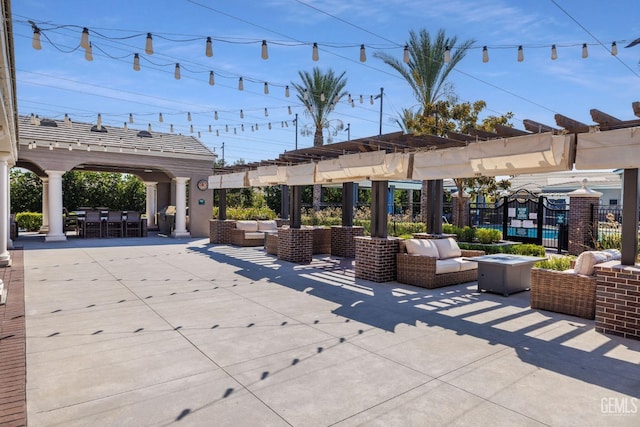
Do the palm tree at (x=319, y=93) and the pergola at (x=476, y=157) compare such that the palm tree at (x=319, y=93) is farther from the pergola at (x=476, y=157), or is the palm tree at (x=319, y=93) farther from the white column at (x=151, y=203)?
the pergola at (x=476, y=157)

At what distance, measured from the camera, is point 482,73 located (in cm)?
1112

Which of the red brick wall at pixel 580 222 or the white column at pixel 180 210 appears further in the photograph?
the white column at pixel 180 210

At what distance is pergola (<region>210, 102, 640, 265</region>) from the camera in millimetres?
5176

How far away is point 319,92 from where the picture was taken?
Answer: 20.9 m

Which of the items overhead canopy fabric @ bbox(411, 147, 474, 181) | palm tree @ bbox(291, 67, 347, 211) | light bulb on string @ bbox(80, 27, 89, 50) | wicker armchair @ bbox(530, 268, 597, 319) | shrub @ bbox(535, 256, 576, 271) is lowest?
wicker armchair @ bbox(530, 268, 597, 319)

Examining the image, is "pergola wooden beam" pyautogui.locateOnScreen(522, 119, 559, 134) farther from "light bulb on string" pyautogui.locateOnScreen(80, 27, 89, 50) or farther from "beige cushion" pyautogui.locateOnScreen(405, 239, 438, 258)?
"light bulb on string" pyautogui.locateOnScreen(80, 27, 89, 50)

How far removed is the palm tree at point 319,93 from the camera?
2094 cm

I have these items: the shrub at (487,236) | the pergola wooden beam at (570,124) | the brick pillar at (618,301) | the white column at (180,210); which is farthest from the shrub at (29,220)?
the brick pillar at (618,301)

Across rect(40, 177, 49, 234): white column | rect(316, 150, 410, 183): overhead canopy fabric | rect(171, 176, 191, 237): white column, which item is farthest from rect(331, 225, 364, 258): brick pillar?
rect(40, 177, 49, 234): white column

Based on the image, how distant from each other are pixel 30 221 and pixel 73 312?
60.9 ft

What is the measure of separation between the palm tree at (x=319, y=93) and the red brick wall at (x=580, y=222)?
11583mm

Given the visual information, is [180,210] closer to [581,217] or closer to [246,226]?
[246,226]

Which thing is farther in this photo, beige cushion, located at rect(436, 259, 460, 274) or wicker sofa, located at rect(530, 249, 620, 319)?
beige cushion, located at rect(436, 259, 460, 274)

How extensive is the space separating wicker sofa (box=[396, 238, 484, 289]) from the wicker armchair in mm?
1768
